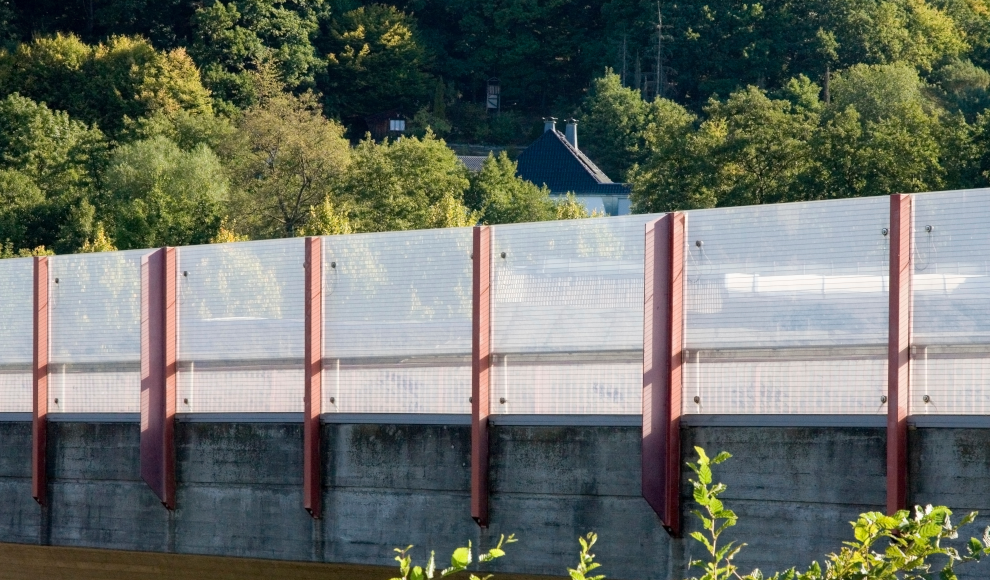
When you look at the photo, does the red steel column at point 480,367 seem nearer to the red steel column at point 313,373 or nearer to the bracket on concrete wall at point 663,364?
the bracket on concrete wall at point 663,364

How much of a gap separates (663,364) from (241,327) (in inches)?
151

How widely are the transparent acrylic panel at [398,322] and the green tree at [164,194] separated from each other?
51.3 meters

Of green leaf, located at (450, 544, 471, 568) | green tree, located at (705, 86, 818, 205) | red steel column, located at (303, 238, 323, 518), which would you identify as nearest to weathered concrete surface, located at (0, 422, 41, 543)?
red steel column, located at (303, 238, 323, 518)

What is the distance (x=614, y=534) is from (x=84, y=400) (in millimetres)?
5298

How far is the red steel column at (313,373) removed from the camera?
11.5 m

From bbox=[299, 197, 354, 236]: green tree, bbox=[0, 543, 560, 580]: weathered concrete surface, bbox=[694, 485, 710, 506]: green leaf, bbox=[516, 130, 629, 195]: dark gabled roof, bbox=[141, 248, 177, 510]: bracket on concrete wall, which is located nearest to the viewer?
bbox=[694, 485, 710, 506]: green leaf

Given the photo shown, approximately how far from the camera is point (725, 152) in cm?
5675

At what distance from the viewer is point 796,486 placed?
9.49 metres

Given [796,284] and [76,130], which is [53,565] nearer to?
[796,284]

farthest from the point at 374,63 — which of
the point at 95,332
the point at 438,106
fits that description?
the point at 95,332

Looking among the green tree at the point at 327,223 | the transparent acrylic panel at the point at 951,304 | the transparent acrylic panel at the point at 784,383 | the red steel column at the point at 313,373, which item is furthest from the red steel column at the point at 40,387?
the green tree at the point at 327,223

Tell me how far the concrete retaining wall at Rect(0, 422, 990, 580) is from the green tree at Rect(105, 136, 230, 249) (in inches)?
1959

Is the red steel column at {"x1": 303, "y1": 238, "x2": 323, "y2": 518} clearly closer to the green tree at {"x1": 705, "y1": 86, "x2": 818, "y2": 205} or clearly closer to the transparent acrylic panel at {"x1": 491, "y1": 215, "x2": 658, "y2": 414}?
the transparent acrylic panel at {"x1": 491, "y1": 215, "x2": 658, "y2": 414}

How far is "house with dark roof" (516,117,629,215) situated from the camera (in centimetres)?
10550
